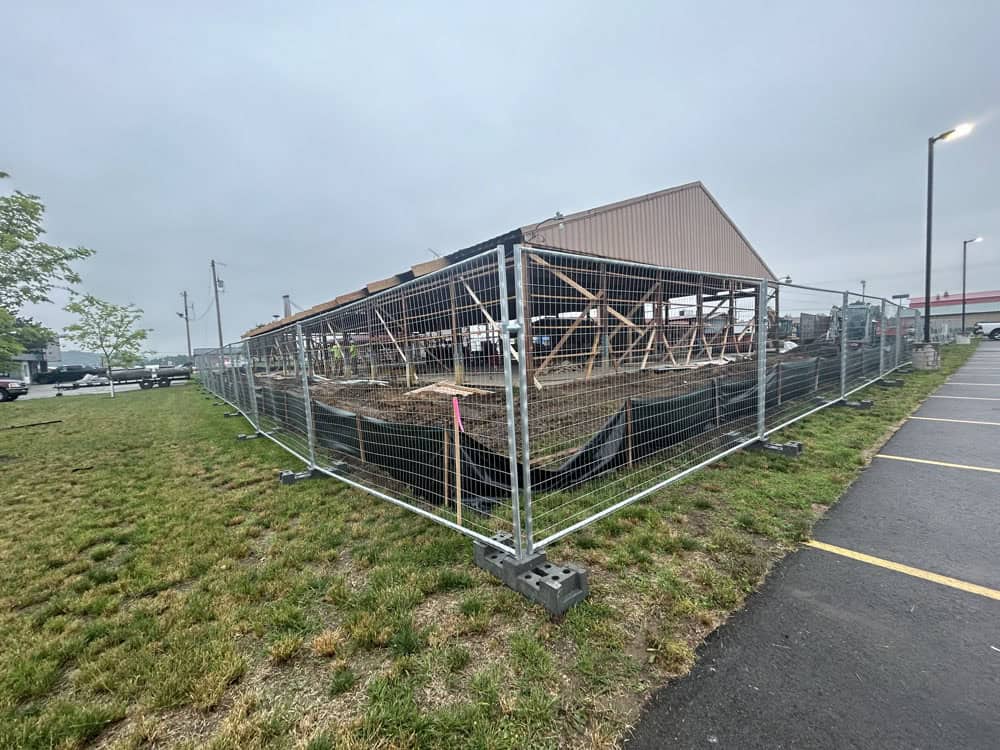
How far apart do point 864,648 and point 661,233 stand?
42.4ft

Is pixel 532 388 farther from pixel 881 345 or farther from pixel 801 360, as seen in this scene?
pixel 881 345

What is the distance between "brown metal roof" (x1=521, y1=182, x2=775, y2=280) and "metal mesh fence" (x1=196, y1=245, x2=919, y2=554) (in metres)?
5.06

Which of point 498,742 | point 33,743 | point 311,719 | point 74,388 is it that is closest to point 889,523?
point 498,742

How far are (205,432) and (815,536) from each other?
9.55 meters

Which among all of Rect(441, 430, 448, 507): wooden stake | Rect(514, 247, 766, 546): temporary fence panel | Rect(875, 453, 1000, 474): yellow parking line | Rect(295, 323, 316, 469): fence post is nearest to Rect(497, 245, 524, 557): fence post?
Rect(514, 247, 766, 546): temporary fence panel

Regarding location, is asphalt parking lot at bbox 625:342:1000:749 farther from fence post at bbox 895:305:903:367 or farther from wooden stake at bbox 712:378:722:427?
fence post at bbox 895:305:903:367

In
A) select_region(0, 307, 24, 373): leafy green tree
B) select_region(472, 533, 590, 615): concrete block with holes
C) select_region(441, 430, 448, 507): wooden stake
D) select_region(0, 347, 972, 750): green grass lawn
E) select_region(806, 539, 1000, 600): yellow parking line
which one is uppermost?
select_region(0, 307, 24, 373): leafy green tree

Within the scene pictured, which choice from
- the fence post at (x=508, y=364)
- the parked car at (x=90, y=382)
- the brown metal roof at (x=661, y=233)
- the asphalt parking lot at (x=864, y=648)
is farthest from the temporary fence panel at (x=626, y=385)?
the parked car at (x=90, y=382)

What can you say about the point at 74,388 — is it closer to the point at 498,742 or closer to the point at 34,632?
the point at 34,632

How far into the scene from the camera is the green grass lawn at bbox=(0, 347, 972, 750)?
1515 mm

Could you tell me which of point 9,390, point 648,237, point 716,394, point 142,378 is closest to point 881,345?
point 648,237

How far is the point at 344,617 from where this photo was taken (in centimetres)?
211

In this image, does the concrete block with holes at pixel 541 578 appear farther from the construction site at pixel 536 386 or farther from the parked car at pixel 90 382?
the parked car at pixel 90 382

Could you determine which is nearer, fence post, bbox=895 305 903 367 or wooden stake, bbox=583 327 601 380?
wooden stake, bbox=583 327 601 380
